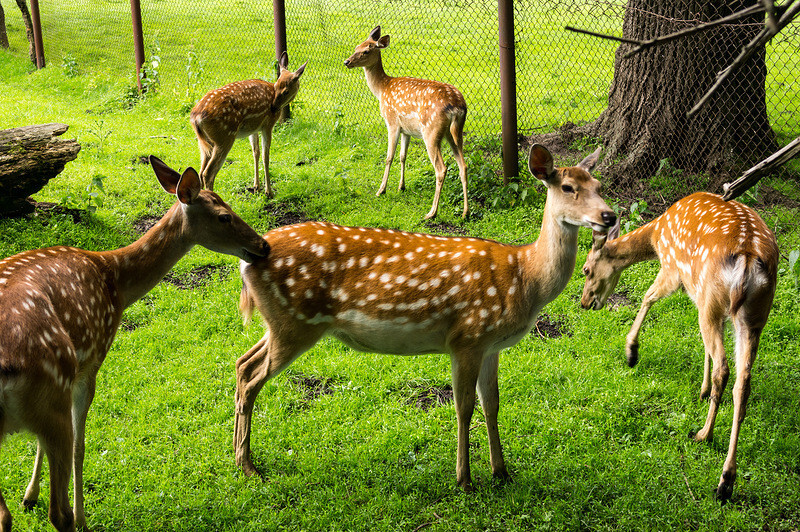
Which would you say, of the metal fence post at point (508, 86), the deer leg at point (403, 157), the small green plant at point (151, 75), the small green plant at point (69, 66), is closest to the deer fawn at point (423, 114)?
the deer leg at point (403, 157)

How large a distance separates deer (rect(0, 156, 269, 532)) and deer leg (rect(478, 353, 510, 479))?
4.68ft

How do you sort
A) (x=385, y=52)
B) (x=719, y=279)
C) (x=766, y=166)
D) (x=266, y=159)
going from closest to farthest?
(x=766, y=166)
(x=719, y=279)
(x=266, y=159)
(x=385, y=52)

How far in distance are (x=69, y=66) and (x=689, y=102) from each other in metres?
11.1

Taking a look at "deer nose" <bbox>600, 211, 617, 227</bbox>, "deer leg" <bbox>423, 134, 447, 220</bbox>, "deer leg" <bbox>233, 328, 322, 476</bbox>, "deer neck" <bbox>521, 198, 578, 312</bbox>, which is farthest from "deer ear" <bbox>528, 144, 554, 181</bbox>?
"deer leg" <bbox>423, 134, 447, 220</bbox>

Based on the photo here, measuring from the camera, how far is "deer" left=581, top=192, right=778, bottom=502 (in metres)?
4.03

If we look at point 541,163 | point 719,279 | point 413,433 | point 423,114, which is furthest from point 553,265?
point 423,114

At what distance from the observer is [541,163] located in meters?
4.01

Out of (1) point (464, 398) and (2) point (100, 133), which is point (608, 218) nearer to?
(1) point (464, 398)

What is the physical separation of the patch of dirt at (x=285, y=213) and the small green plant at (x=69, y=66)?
762 centimetres

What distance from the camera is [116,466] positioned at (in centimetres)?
409

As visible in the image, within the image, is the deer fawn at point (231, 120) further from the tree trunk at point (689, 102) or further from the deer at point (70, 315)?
the tree trunk at point (689, 102)

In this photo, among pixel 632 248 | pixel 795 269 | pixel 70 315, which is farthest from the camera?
pixel 795 269

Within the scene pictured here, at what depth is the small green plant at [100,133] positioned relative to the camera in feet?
31.4

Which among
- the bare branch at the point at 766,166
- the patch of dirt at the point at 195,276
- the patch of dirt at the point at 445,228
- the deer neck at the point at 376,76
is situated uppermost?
the bare branch at the point at 766,166
